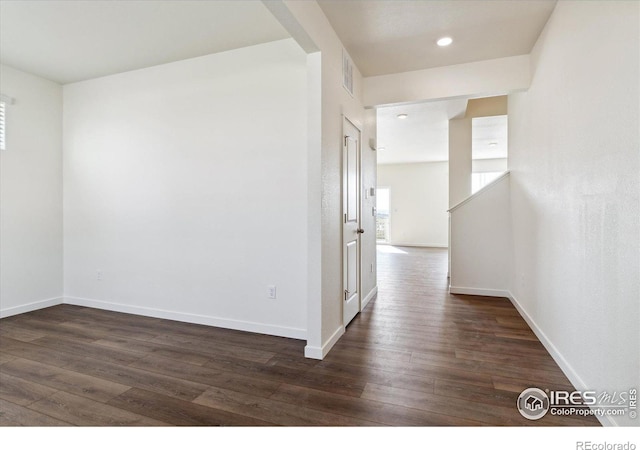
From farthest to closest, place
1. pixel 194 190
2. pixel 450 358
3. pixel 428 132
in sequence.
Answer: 1. pixel 428 132
2. pixel 194 190
3. pixel 450 358

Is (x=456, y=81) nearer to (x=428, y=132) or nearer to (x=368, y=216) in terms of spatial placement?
(x=368, y=216)

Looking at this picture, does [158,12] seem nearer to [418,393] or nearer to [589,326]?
[418,393]

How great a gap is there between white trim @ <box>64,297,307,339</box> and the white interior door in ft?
1.87

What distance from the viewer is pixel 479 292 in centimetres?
449

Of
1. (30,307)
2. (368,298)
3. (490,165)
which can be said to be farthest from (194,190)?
(490,165)

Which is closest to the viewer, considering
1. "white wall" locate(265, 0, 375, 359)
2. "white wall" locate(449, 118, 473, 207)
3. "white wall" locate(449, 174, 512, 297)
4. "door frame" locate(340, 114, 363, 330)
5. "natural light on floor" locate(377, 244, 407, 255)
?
"white wall" locate(265, 0, 375, 359)

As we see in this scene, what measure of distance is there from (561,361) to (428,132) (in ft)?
17.3

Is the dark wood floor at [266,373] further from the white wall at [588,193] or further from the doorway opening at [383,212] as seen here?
the doorway opening at [383,212]

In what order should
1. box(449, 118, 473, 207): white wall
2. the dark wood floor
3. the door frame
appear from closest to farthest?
1. the dark wood floor
2. the door frame
3. box(449, 118, 473, 207): white wall

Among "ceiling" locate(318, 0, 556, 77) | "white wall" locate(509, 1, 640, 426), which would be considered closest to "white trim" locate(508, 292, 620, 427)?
"white wall" locate(509, 1, 640, 426)

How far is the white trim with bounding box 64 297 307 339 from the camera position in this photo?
3.02 meters

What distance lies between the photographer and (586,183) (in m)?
1.98

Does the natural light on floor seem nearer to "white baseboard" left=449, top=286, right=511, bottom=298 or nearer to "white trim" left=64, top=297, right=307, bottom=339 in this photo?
"white baseboard" left=449, top=286, right=511, bottom=298

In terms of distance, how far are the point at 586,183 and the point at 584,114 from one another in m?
0.42
